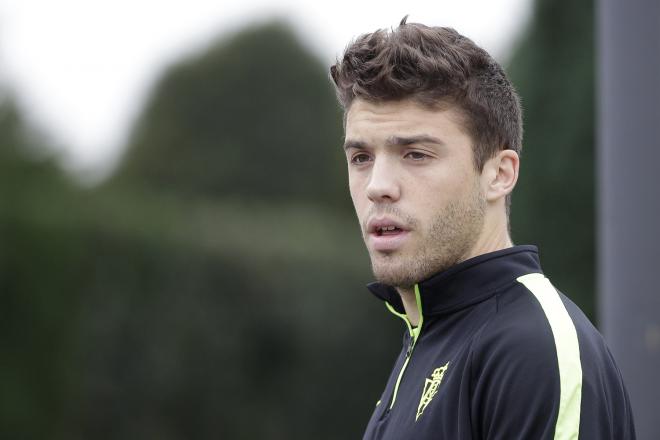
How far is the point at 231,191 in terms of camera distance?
892 inches

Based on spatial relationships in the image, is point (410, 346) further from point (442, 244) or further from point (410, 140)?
point (410, 140)

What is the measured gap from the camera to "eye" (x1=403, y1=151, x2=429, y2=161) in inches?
113

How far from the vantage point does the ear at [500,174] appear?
9.64 ft

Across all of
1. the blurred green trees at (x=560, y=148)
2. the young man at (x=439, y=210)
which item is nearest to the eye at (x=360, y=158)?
the young man at (x=439, y=210)

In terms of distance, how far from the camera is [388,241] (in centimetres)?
291

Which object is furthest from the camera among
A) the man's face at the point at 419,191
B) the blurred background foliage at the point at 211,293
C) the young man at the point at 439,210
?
the blurred background foliage at the point at 211,293

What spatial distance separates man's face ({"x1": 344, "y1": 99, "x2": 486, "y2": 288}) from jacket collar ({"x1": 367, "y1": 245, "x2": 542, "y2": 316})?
64 mm

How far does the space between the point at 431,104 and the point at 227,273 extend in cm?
1193

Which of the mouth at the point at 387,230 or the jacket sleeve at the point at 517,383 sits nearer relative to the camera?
the jacket sleeve at the point at 517,383

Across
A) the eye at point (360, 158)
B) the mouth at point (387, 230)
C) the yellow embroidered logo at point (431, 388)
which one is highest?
the eye at point (360, 158)

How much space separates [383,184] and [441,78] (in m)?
0.33

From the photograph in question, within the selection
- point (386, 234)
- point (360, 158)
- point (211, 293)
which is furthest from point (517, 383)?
point (211, 293)

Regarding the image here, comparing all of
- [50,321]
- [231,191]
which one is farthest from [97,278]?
[231,191]

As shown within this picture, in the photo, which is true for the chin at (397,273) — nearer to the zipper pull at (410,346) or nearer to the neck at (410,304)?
the neck at (410,304)
